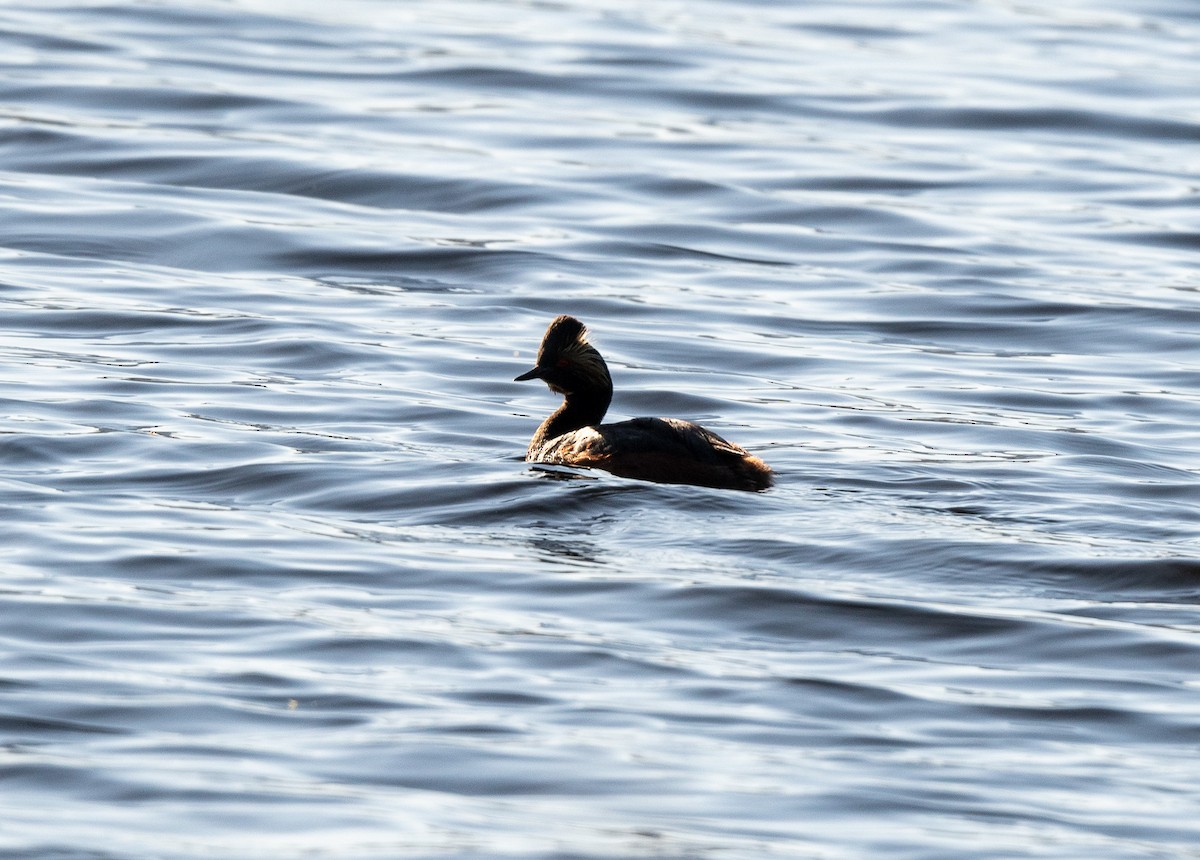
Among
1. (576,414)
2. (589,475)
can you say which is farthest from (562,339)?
(589,475)

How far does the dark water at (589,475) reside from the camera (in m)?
6.89

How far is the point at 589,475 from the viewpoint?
34.9 ft

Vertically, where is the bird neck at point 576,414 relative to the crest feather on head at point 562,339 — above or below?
below

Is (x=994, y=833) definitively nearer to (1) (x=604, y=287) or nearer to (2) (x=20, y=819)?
(2) (x=20, y=819)

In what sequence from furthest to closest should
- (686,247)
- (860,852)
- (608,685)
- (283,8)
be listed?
1. (283,8)
2. (686,247)
3. (608,685)
4. (860,852)

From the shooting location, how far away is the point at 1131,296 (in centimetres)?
1639

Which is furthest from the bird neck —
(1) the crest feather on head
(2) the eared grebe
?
(1) the crest feather on head

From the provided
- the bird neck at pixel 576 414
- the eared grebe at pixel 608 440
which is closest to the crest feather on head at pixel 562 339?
the eared grebe at pixel 608 440

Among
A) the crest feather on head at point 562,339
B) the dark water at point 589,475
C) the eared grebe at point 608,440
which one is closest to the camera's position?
the dark water at point 589,475

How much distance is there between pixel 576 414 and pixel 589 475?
1039 mm

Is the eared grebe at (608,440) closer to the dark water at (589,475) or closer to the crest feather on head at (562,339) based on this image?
the crest feather on head at (562,339)

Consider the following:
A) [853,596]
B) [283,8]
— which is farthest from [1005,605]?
[283,8]

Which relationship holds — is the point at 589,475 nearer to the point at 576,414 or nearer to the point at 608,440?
the point at 608,440

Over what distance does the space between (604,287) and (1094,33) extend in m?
14.0
